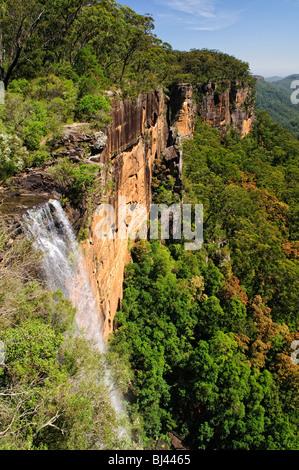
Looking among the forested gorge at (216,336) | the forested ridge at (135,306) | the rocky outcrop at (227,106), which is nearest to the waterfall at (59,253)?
the forested ridge at (135,306)

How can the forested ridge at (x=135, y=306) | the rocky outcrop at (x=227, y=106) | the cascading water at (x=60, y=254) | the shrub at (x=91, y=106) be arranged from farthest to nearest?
the rocky outcrop at (x=227, y=106) → the shrub at (x=91, y=106) → the cascading water at (x=60, y=254) → the forested ridge at (x=135, y=306)

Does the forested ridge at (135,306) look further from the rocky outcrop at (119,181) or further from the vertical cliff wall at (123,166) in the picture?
the vertical cliff wall at (123,166)

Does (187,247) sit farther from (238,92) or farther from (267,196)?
(238,92)

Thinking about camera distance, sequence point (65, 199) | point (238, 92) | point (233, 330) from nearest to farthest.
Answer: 1. point (65, 199)
2. point (233, 330)
3. point (238, 92)

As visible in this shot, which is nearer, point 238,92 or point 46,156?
point 46,156

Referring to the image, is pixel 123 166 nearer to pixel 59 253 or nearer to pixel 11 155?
pixel 11 155

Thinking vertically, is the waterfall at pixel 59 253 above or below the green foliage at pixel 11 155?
below
